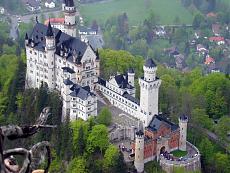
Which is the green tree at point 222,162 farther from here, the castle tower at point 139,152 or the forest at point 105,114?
the castle tower at point 139,152

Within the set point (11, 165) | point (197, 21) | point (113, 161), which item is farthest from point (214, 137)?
point (197, 21)

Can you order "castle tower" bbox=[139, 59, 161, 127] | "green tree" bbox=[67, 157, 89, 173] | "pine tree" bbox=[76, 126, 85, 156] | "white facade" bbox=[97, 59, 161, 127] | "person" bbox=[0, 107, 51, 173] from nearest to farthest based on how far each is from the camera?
"person" bbox=[0, 107, 51, 173], "green tree" bbox=[67, 157, 89, 173], "castle tower" bbox=[139, 59, 161, 127], "white facade" bbox=[97, 59, 161, 127], "pine tree" bbox=[76, 126, 85, 156]

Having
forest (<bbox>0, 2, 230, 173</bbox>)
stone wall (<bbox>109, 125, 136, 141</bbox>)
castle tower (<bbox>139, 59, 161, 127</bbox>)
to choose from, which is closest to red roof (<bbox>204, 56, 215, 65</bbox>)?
forest (<bbox>0, 2, 230, 173</bbox>)

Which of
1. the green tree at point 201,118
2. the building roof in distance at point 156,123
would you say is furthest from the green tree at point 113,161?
the green tree at point 201,118

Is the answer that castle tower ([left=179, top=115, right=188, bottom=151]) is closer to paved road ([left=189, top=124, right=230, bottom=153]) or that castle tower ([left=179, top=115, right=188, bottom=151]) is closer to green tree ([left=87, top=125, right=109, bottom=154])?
paved road ([left=189, top=124, right=230, bottom=153])

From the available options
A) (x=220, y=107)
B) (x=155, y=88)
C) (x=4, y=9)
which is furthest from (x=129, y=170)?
(x=4, y=9)
